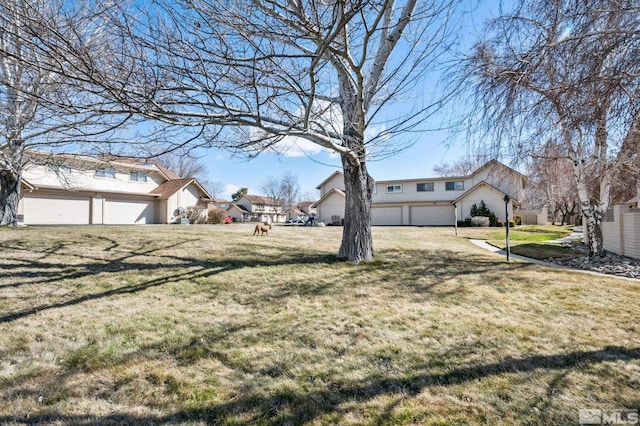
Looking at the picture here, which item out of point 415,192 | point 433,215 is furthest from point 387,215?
point 433,215

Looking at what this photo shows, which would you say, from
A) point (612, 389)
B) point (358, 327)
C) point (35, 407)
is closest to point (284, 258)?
point (358, 327)

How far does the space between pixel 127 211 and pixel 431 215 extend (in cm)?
2688

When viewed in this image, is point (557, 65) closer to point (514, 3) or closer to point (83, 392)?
point (514, 3)

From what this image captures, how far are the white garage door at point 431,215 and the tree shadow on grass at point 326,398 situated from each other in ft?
88.4

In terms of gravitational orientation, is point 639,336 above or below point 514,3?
below

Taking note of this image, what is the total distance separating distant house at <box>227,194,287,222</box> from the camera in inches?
2172

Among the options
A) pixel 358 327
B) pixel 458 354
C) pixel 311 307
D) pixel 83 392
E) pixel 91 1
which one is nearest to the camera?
pixel 83 392

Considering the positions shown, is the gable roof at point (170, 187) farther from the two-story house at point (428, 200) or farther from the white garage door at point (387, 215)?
the white garage door at point (387, 215)

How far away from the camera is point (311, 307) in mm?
4617

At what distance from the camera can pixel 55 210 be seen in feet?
66.4

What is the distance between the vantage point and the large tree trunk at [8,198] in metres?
13.0

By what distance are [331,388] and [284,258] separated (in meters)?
5.07

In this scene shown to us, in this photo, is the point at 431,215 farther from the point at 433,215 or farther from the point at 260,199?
the point at 260,199

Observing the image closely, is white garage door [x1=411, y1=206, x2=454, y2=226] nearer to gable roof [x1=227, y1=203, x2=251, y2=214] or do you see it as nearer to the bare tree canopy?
the bare tree canopy
